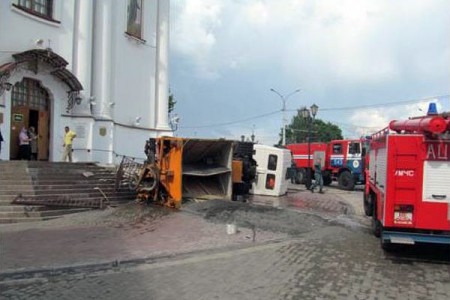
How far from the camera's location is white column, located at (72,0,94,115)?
2455 cm

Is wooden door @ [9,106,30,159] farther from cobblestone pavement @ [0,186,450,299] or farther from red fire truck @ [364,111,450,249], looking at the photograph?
red fire truck @ [364,111,450,249]

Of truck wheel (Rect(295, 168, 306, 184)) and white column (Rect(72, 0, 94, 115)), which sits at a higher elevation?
white column (Rect(72, 0, 94, 115))

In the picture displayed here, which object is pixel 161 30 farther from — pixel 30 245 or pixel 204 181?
pixel 30 245

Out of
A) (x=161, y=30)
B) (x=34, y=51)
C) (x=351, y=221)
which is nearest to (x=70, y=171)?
(x=34, y=51)

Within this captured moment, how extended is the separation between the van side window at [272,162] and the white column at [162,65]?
31.1 feet

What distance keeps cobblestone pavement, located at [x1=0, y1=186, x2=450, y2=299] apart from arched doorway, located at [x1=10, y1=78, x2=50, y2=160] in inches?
455

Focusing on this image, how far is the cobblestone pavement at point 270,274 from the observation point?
24.4 feet

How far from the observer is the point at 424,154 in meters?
9.62

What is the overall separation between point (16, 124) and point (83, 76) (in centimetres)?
397

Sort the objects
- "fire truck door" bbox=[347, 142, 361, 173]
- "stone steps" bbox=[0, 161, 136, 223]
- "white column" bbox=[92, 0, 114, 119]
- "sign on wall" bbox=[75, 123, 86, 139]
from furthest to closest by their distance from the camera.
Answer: "fire truck door" bbox=[347, 142, 361, 173] < "white column" bbox=[92, 0, 114, 119] < "sign on wall" bbox=[75, 123, 86, 139] < "stone steps" bbox=[0, 161, 136, 223]

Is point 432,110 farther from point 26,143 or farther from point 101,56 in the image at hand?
point 101,56

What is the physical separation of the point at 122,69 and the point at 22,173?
40.2 feet

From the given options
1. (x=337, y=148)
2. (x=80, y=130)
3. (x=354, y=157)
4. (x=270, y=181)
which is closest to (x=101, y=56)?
(x=80, y=130)

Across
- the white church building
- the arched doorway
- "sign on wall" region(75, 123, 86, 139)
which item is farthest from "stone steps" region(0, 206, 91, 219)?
"sign on wall" region(75, 123, 86, 139)
